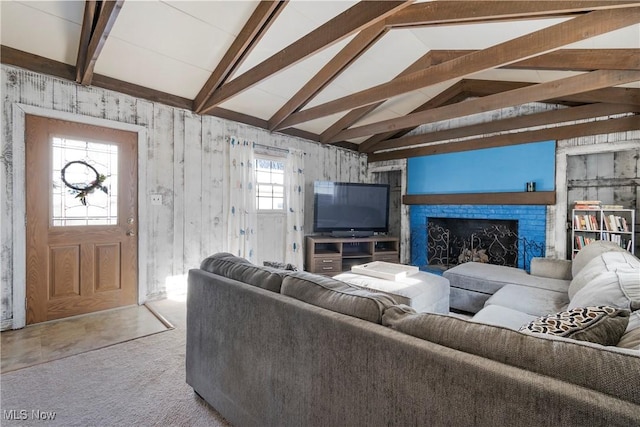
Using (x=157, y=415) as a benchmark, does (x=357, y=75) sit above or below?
above

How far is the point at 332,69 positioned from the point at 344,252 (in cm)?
297

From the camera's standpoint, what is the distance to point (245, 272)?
1.54m

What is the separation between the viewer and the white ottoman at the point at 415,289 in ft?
7.47

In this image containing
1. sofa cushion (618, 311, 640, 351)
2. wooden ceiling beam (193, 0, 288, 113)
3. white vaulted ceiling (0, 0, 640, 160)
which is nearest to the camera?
A: sofa cushion (618, 311, 640, 351)

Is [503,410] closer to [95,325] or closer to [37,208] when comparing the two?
[95,325]

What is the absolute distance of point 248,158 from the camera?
4.27 metres

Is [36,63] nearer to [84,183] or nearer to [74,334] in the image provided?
[84,183]

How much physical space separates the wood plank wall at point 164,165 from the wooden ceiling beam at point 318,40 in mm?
658

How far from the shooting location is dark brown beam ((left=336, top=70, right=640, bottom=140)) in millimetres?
2805

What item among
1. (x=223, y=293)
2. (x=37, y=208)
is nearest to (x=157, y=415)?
(x=223, y=293)

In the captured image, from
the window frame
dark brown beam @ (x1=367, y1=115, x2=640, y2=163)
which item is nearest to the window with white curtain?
the window frame

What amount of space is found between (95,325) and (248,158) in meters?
2.61

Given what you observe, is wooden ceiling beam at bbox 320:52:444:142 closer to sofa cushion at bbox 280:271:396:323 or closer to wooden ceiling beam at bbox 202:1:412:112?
wooden ceiling beam at bbox 202:1:412:112

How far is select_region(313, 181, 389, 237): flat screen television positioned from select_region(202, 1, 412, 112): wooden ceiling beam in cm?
222
